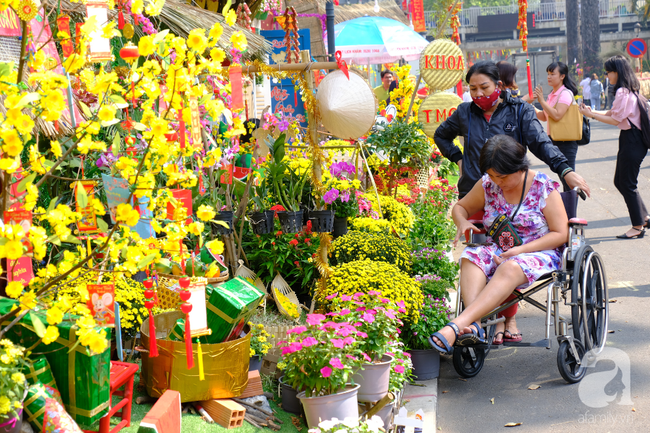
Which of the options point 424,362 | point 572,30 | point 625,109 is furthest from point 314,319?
point 572,30

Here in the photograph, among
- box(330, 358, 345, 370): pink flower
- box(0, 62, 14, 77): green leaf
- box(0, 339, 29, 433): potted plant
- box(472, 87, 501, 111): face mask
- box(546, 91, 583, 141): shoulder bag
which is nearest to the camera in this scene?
box(0, 62, 14, 77): green leaf

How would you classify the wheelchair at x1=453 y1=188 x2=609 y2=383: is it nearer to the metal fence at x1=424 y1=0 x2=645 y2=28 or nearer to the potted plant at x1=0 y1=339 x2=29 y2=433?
the potted plant at x1=0 y1=339 x2=29 y2=433

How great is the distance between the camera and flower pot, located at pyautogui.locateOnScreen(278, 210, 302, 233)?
462 centimetres

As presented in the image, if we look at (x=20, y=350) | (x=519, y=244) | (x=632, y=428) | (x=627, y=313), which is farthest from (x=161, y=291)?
(x=627, y=313)

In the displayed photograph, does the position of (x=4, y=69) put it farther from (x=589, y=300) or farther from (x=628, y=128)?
(x=628, y=128)

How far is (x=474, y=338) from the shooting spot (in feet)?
12.0

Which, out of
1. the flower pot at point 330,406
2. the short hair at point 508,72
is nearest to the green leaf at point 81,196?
the flower pot at point 330,406

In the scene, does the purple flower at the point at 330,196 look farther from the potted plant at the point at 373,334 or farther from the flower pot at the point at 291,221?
the potted plant at the point at 373,334

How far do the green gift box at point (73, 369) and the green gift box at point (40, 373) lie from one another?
0.14 ft

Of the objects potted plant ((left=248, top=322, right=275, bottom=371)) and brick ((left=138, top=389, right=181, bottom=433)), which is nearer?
brick ((left=138, top=389, right=181, bottom=433))

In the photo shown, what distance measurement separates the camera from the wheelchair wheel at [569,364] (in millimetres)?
3770

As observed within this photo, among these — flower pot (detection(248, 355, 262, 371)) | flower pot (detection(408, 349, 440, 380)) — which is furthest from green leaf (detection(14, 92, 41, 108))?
flower pot (detection(408, 349, 440, 380))

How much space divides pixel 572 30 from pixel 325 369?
39.2 m

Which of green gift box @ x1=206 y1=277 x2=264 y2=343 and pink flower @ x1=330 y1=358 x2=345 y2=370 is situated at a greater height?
green gift box @ x1=206 y1=277 x2=264 y2=343
